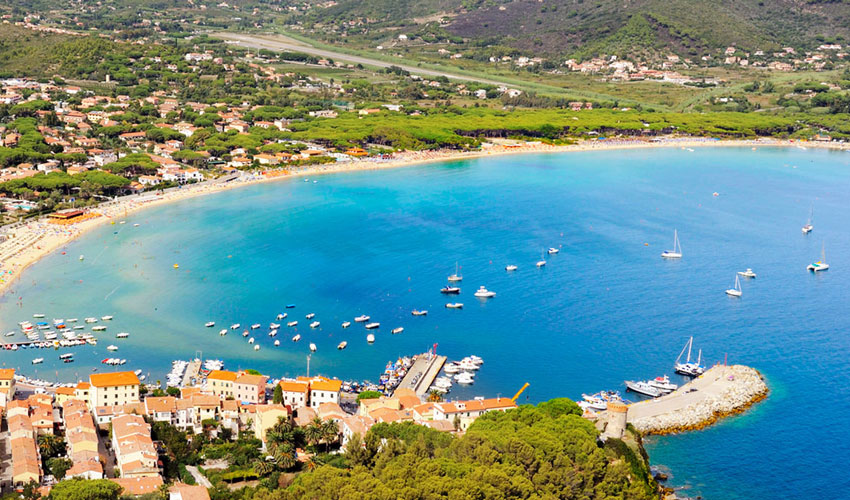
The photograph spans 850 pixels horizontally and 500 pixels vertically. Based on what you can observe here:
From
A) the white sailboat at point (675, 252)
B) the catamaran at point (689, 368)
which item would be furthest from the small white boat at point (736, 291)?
the catamaran at point (689, 368)

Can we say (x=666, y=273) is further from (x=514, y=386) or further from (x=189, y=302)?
(x=189, y=302)

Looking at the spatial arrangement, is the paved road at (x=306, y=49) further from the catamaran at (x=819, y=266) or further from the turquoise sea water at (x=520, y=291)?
the catamaran at (x=819, y=266)

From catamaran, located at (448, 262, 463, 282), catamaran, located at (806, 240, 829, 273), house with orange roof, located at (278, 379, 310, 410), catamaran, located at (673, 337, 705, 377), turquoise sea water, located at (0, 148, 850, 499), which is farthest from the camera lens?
catamaran, located at (806, 240, 829, 273)

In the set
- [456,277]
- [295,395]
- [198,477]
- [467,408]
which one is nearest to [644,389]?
[467,408]

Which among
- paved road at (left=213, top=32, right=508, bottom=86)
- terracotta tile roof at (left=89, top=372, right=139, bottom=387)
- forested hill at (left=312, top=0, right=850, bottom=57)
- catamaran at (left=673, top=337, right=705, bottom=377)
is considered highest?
forested hill at (left=312, top=0, right=850, bottom=57)

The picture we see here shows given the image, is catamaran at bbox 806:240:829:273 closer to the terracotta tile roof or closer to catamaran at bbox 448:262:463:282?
catamaran at bbox 448:262:463:282

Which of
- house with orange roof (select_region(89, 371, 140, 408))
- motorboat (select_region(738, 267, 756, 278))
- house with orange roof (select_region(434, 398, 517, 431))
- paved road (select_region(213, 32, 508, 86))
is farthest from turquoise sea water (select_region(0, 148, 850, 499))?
paved road (select_region(213, 32, 508, 86))
